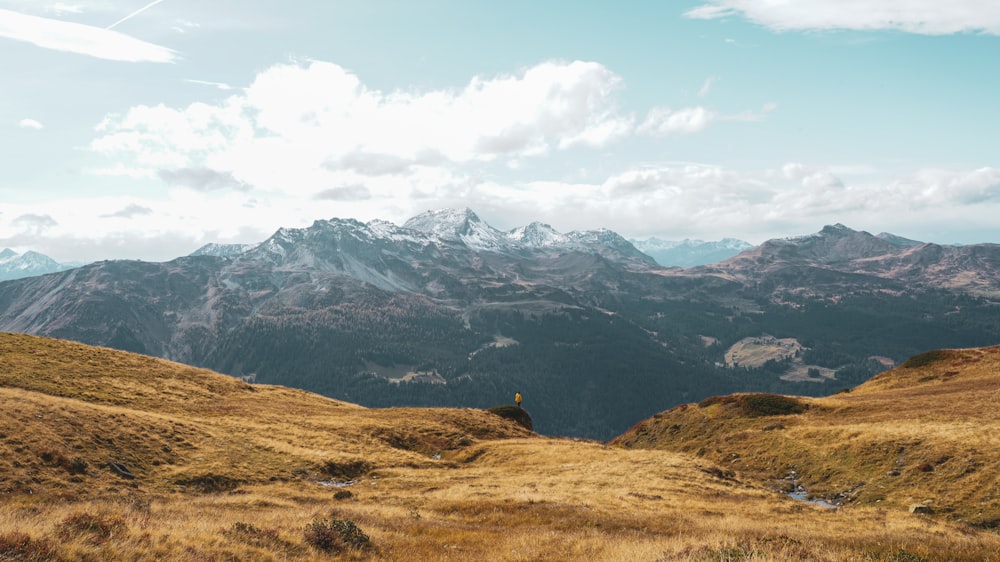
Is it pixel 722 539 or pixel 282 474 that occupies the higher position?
pixel 722 539

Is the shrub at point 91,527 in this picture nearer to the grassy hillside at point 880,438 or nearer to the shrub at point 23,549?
the shrub at point 23,549

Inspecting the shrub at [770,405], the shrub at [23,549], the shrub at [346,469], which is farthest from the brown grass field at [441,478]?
the shrub at [770,405]

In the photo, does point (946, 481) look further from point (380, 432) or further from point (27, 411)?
point (27, 411)

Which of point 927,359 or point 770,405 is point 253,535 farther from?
point 927,359

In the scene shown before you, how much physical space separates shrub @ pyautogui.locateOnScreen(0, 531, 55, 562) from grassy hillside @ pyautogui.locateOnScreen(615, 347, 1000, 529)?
4100 cm

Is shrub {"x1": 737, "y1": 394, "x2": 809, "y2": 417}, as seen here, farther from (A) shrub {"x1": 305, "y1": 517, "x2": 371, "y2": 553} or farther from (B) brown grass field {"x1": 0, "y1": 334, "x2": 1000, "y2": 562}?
(A) shrub {"x1": 305, "y1": 517, "x2": 371, "y2": 553}

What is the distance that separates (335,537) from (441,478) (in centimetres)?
2475

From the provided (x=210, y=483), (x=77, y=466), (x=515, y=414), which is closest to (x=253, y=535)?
(x=210, y=483)

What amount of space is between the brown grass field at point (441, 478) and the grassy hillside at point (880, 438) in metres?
0.24

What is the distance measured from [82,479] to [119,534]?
19808 mm

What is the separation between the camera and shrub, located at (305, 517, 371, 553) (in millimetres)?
17312

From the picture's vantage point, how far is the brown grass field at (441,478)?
16.4 m

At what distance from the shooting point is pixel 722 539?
17.2 meters

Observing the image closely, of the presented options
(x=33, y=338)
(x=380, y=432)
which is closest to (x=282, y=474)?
(x=380, y=432)
